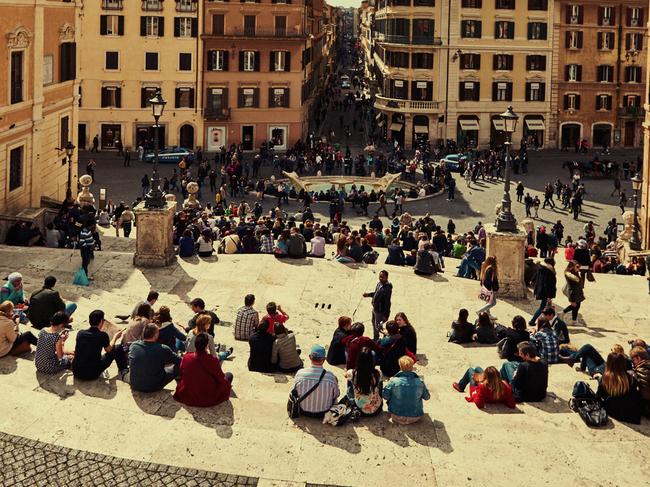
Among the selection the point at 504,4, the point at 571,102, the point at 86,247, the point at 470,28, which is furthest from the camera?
the point at 571,102

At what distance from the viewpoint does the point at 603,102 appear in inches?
2655

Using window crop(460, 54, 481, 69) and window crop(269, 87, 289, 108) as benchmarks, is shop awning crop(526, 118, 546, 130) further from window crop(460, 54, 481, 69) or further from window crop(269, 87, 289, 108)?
window crop(269, 87, 289, 108)

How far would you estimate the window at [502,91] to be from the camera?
66.6 m

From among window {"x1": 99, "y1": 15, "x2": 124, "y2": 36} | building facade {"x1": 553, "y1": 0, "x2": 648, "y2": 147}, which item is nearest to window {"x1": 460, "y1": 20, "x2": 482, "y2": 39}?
building facade {"x1": 553, "y1": 0, "x2": 648, "y2": 147}

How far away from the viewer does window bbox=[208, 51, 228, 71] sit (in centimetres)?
6081

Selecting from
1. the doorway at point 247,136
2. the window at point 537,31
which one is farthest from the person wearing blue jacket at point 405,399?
the window at point 537,31

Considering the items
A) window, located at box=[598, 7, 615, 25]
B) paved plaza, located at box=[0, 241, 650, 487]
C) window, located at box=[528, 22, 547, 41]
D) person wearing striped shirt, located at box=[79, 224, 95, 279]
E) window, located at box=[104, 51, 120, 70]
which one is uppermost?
window, located at box=[598, 7, 615, 25]

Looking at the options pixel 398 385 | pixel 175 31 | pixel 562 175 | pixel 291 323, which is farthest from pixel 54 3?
pixel 562 175

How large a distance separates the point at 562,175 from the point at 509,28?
1497 cm

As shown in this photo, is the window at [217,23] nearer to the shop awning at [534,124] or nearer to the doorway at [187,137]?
the doorway at [187,137]

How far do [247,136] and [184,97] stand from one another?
5192mm

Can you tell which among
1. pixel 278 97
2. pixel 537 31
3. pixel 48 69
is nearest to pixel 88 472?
pixel 48 69

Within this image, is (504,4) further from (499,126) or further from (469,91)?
(499,126)

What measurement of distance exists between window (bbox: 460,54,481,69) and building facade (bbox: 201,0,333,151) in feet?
40.0
